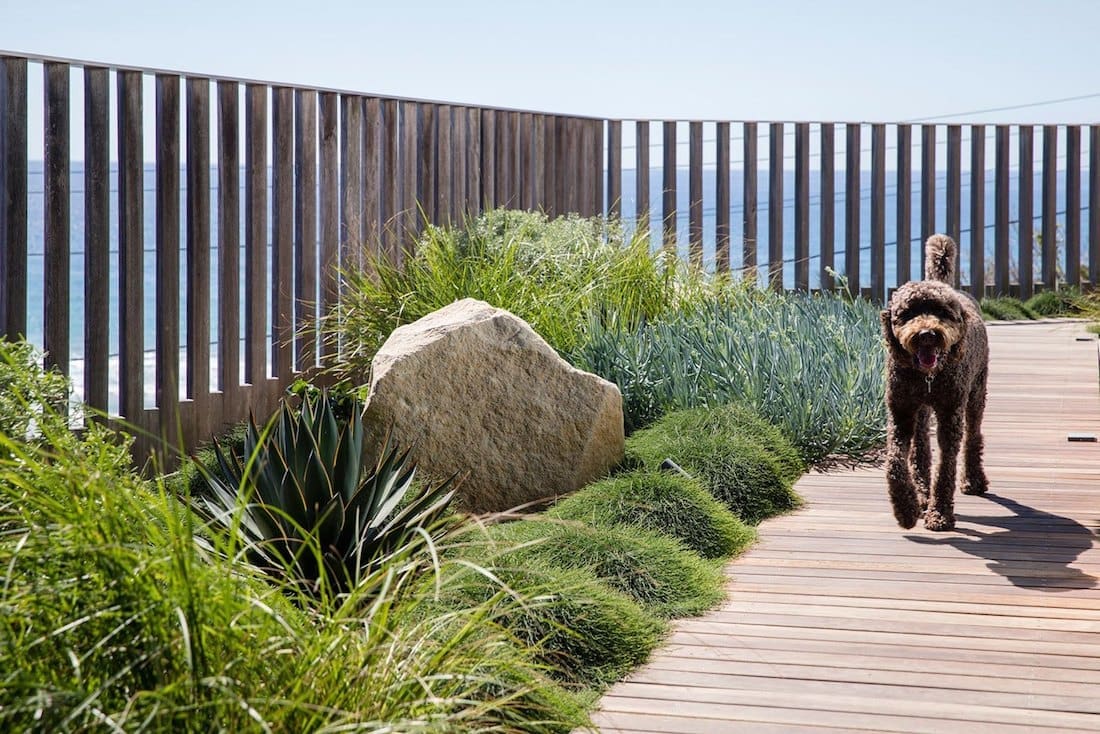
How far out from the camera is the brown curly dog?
468cm

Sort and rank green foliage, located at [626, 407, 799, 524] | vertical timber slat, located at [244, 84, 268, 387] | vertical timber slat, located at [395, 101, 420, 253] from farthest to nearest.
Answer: vertical timber slat, located at [395, 101, 420, 253] → vertical timber slat, located at [244, 84, 268, 387] → green foliage, located at [626, 407, 799, 524]

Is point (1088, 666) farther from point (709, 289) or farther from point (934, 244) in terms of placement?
point (709, 289)

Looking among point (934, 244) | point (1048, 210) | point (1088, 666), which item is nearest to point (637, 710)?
point (1088, 666)

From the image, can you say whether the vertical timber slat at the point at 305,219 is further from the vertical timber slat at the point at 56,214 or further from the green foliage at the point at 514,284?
the vertical timber slat at the point at 56,214

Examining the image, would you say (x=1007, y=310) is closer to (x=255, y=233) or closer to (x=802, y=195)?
(x=802, y=195)

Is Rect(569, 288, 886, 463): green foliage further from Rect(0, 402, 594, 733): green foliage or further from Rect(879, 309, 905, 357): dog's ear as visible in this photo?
Rect(0, 402, 594, 733): green foliage

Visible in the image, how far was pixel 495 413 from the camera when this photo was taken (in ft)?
18.7

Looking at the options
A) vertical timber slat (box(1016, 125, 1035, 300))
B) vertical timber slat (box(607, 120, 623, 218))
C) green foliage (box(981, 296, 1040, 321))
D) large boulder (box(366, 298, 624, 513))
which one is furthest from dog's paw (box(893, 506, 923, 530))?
vertical timber slat (box(1016, 125, 1035, 300))

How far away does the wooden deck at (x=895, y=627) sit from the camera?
3.10 meters

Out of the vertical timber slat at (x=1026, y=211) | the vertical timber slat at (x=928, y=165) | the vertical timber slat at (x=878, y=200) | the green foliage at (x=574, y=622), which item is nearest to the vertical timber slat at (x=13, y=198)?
the green foliage at (x=574, y=622)

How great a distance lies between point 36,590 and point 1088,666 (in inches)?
105

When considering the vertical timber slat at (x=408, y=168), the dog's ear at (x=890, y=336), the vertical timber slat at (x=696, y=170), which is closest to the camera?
the dog's ear at (x=890, y=336)

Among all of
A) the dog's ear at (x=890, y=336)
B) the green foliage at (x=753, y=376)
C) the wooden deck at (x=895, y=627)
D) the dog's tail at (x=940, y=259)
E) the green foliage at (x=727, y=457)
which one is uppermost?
the dog's tail at (x=940, y=259)

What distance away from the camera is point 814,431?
650cm
